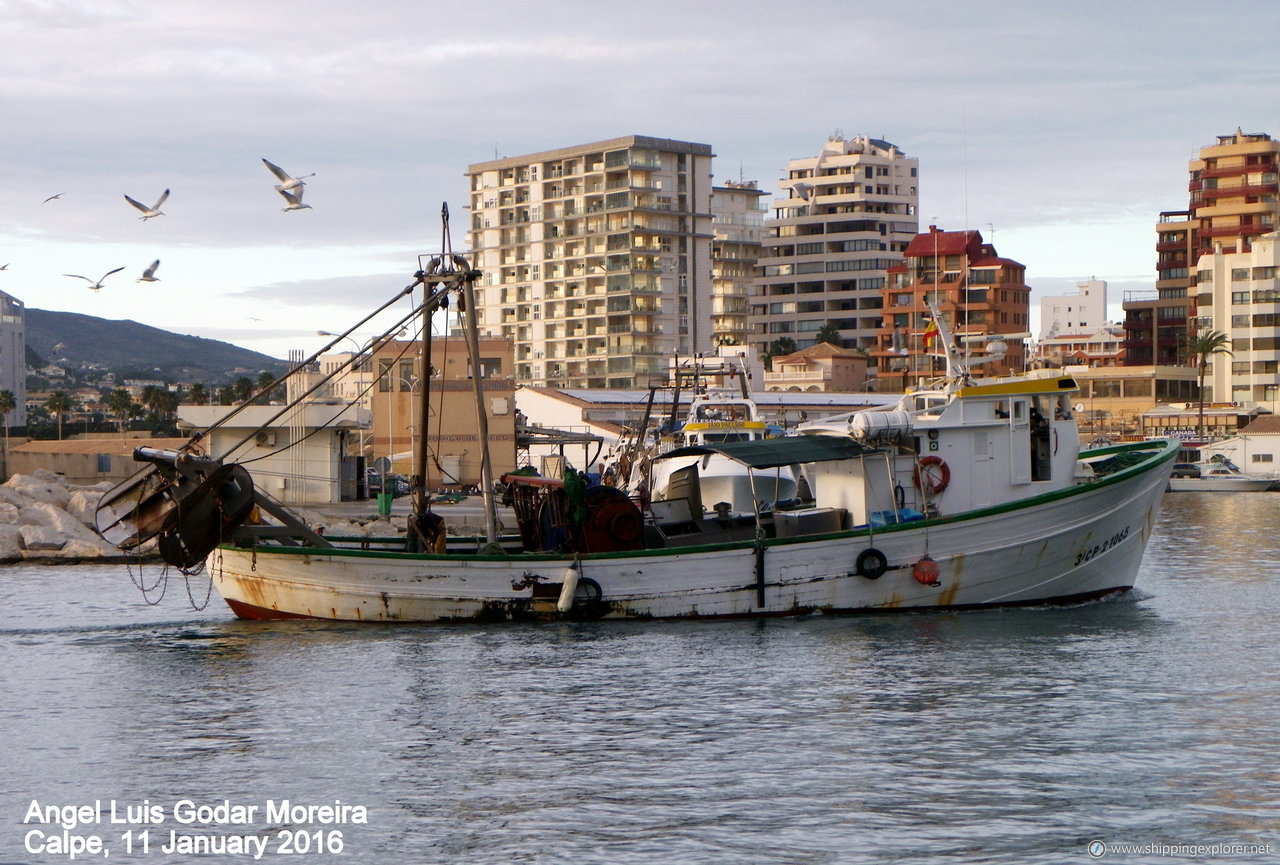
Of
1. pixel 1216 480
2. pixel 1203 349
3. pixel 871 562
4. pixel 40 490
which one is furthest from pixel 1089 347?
pixel 871 562

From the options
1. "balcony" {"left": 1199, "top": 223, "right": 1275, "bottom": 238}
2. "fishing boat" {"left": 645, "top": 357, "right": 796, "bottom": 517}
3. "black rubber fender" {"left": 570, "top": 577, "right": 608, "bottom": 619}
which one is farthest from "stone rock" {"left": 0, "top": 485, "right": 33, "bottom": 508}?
"balcony" {"left": 1199, "top": 223, "right": 1275, "bottom": 238}

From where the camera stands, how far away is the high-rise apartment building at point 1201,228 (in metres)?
137

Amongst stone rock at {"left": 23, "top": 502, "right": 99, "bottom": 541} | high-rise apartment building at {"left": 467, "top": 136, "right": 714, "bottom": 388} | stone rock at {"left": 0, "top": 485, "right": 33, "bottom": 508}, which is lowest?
stone rock at {"left": 23, "top": 502, "right": 99, "bottom": 541}

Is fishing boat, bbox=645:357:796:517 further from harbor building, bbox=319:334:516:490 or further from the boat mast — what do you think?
harbor building, bbox=319:334:516:490

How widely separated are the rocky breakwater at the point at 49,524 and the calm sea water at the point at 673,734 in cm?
1665

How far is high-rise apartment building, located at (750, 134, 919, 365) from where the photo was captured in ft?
515

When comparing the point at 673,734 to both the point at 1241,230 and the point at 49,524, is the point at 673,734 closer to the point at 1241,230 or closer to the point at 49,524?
the point at 49,524

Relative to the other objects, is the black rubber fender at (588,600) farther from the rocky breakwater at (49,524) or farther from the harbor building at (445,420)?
the harbor building at (445,420)

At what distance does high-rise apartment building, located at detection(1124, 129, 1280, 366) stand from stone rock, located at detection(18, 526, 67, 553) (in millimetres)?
105635

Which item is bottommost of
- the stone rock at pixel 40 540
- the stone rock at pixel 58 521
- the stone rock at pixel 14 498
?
the stone rock at pixel 40 540

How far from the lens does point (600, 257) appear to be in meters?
145

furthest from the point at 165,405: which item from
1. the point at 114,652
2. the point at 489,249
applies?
the point at 114,652

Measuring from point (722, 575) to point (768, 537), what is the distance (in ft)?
6.40

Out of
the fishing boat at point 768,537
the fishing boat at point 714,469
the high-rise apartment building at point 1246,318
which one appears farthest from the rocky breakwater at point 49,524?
the high-rise apartment building at point 1246,318
